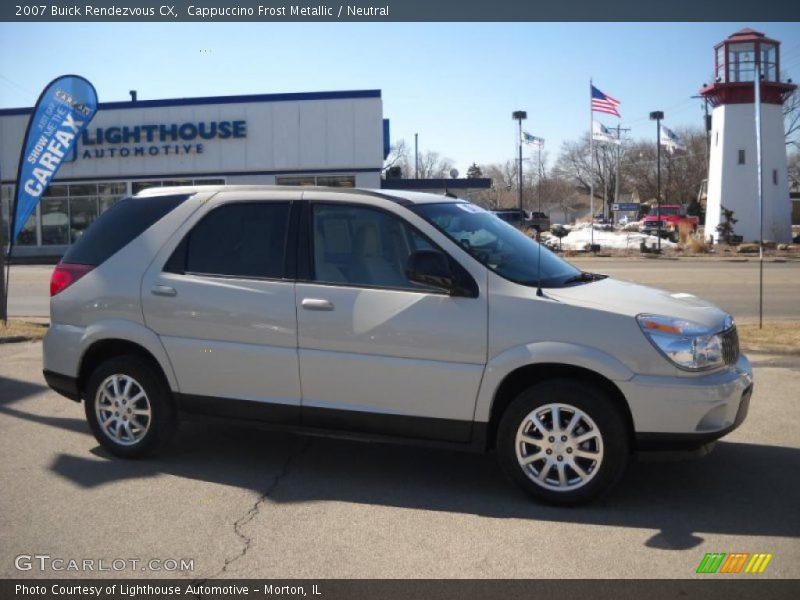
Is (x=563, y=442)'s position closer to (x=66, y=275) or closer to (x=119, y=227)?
(x=119, y=227)

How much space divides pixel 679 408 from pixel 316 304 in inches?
90.2

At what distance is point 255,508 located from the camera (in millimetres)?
5094

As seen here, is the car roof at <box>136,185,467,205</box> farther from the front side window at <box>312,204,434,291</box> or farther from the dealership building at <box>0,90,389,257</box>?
the dealership building at <box>0,90,389,257</box>

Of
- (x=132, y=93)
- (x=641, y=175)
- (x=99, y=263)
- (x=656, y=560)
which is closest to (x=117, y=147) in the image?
(x=132, y=93)

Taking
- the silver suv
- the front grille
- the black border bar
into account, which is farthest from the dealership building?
the black border bar

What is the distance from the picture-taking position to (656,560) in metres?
4.28

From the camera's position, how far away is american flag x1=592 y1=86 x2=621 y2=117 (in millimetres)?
29375

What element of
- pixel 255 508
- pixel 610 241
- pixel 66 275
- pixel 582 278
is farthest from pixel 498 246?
pixel 610 241

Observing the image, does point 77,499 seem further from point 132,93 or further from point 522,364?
point 132,93

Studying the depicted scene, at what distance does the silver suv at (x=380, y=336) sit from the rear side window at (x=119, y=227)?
1 cm

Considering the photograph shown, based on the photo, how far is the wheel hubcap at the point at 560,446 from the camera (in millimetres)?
4961

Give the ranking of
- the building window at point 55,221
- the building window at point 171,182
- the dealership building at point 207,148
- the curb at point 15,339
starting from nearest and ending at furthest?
1. the curb at point 15,339
2. the dealership building at point 207,148
3. the building window at point 171,182
4. the building window at point 55,221

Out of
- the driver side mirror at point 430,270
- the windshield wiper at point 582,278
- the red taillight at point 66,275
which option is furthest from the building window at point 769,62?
the red taillight at point 66,275

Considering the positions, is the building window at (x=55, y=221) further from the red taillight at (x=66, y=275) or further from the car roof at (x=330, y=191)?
the car roof at (x=330, y=191)
